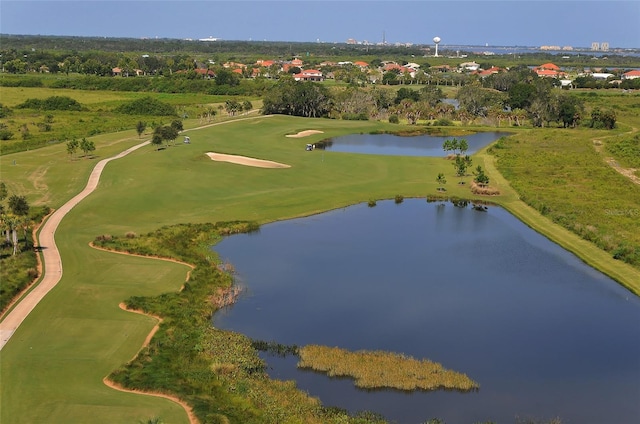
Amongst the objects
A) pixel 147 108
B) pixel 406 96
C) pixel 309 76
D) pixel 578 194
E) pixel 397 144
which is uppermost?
pixel 309 76

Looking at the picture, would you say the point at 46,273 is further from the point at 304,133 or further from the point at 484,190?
the point at 304,133

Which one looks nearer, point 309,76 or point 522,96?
point 522,96

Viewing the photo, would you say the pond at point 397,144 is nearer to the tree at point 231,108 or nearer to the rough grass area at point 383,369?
the tree at point 231,108

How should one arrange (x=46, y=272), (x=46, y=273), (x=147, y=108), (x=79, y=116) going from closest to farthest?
(x=46, y=273)
(x=46, y=272)
(x=79, y=116)
(x=147, y=108)

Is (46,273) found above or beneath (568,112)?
beneath

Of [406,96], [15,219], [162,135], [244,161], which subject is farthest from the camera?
[406,96]

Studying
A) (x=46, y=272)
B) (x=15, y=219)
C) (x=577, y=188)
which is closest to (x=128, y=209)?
(x=15, y=219)

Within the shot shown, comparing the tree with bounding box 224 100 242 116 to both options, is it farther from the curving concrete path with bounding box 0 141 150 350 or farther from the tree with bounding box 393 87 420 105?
the curving concrete path with bounding box 0 141 150 350
